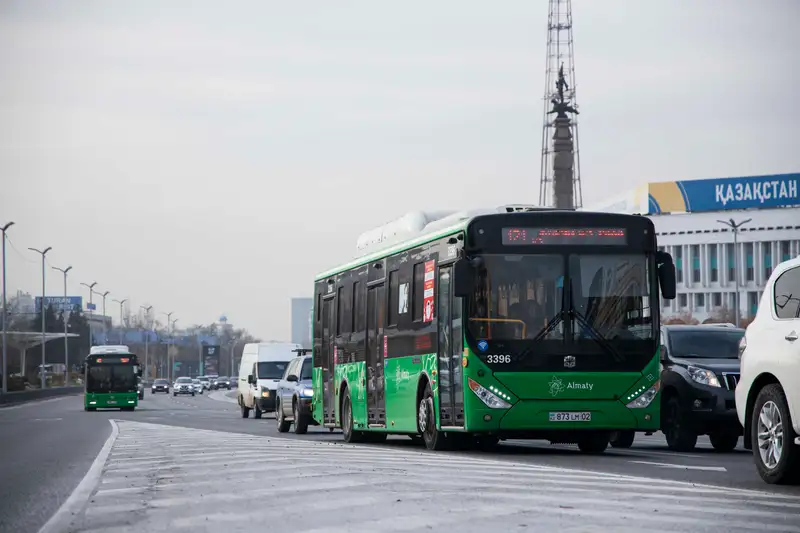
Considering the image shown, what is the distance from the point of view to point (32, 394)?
283 ft

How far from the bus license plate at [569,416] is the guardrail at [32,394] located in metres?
59.2

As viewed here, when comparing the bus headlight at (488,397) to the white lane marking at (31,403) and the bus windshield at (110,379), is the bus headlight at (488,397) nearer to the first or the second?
the bus windshield at (110,379)

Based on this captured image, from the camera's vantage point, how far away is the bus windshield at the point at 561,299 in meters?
18.9

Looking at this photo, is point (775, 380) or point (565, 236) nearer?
point (775, 380)

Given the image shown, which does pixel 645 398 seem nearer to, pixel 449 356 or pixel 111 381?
pixel 449 356

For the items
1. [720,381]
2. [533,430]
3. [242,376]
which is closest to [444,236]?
[533,430]

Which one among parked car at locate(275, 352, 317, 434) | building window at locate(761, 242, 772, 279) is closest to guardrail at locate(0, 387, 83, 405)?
parked car at locate(275, 352, 317, 434)

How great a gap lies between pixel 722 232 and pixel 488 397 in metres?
115

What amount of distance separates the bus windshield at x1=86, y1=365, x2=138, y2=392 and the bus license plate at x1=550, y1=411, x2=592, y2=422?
44.5 metres

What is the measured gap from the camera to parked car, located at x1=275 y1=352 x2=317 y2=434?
3083 cm

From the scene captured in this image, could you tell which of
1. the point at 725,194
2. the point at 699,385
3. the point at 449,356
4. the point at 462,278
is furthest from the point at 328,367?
the point at 725,194

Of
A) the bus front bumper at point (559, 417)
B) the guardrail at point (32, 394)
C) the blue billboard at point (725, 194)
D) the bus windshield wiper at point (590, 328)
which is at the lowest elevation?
the guardrail at point (32, 394)

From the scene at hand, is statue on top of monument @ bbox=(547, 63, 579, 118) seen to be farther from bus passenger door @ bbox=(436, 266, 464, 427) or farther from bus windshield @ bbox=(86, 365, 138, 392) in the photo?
bus passenger door @ bbox=(436, 266, 464, 427)

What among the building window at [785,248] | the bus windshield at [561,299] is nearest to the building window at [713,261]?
the building window at [785,248]
